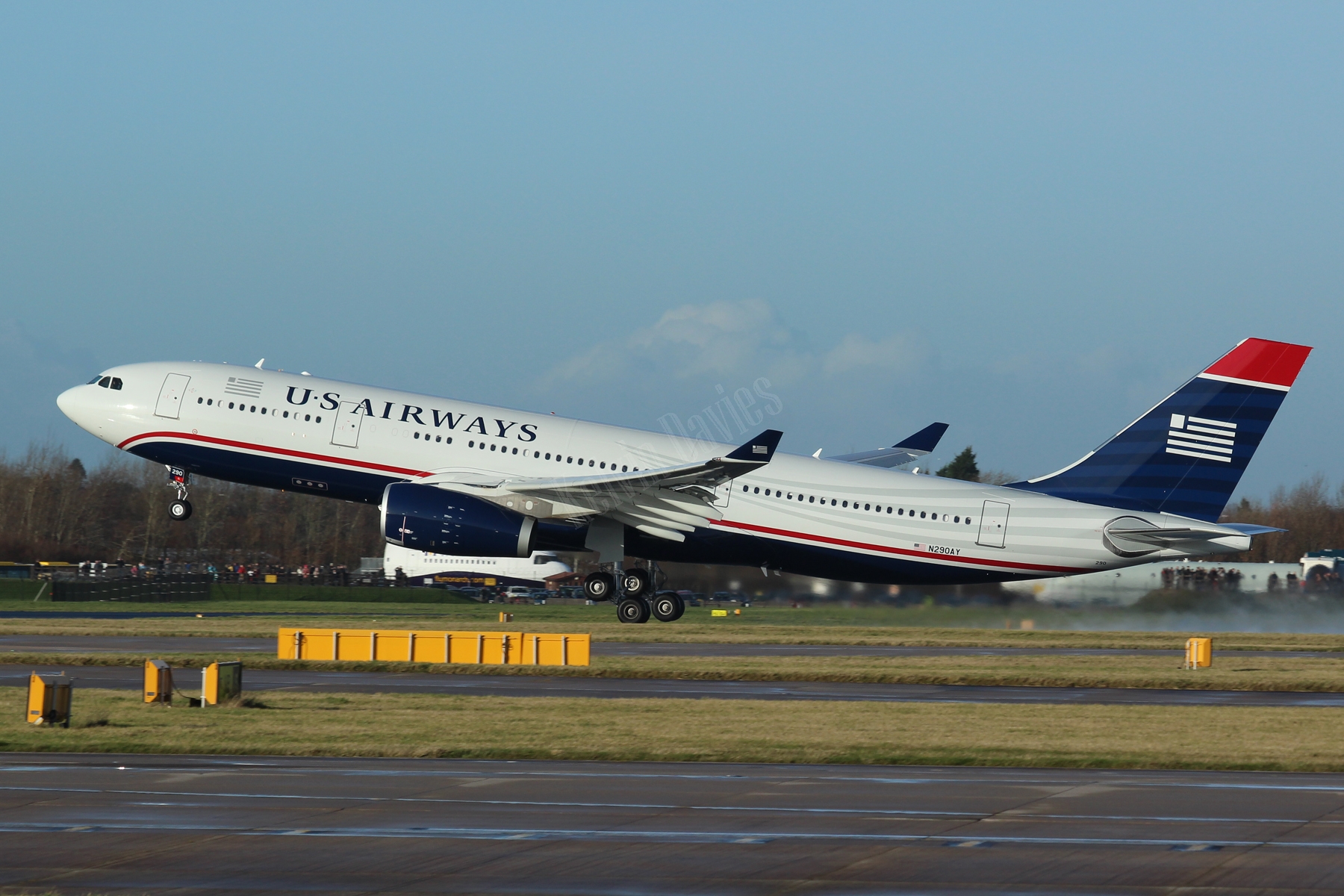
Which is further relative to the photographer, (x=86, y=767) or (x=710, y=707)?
(x=710, y=707)

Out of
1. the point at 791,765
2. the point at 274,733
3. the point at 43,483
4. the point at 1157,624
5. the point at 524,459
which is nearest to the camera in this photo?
the point at 791,765

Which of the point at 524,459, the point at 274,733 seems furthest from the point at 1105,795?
the point at 524,459

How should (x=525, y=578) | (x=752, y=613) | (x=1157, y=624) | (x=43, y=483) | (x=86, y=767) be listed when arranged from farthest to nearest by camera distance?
1. (x=43, y=483)
2. (x=525, y=578)
3. (x=752, y=613)
4. (x=1157, y=624)
5. (x=86, y=767)

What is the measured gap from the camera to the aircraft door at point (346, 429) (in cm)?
3828

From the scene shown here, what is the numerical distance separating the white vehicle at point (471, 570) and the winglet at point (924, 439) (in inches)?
2102

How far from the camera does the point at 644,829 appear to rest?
13.1 m

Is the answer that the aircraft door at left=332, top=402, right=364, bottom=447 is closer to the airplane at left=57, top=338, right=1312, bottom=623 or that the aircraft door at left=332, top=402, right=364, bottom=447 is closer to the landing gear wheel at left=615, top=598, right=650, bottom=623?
the airplane at left=57, top=338, right=1312, bottom=623

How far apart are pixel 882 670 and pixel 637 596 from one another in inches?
436

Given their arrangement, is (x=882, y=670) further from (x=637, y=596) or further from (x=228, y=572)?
(x=228, y=572)

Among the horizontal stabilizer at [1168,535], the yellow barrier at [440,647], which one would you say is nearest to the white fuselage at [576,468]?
the horizontal stabilizer at [1168,535]

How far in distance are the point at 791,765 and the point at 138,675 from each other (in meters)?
16.2

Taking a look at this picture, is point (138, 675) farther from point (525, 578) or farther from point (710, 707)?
point (525, 578)

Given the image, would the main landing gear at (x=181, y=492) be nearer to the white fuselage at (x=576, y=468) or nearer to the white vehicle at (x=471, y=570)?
the white fuselage at (x=576, y=468)

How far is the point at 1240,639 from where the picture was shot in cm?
4553
